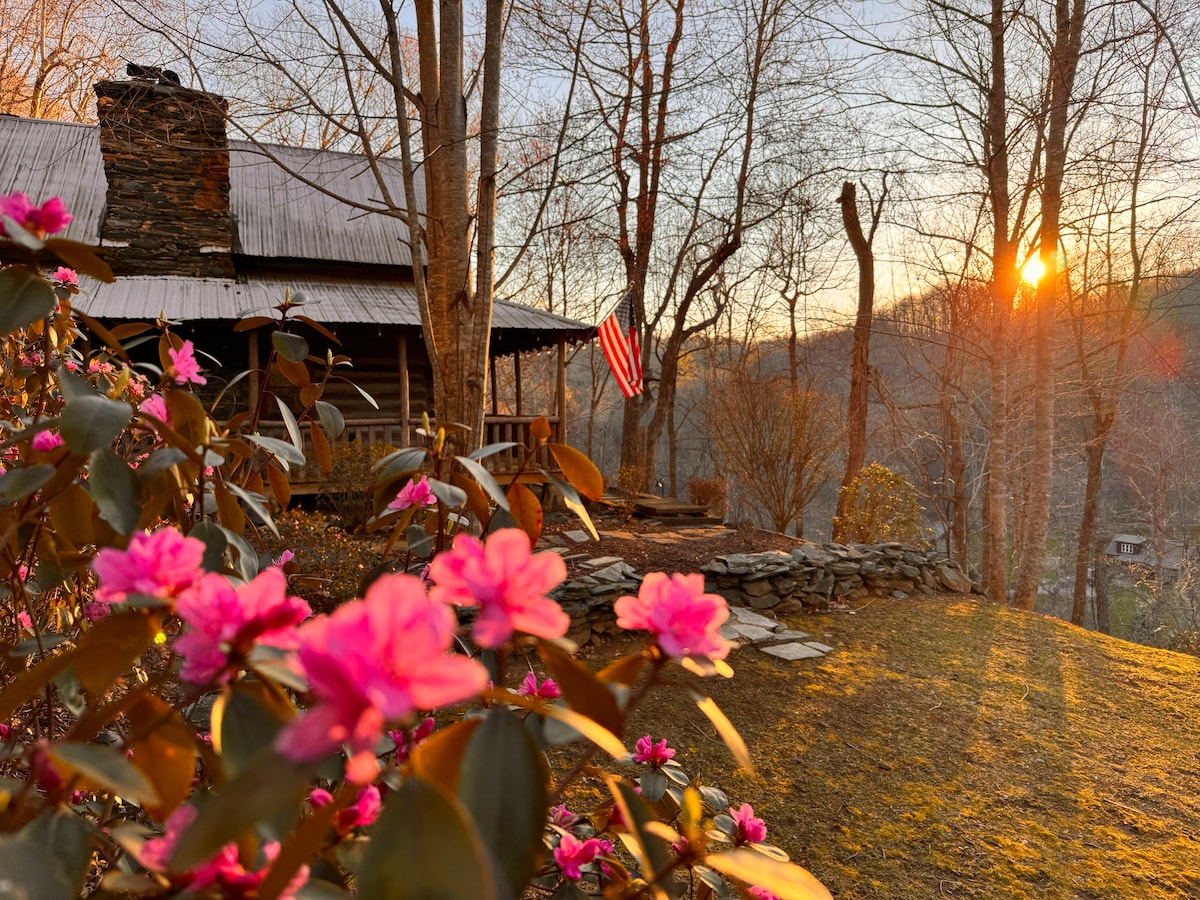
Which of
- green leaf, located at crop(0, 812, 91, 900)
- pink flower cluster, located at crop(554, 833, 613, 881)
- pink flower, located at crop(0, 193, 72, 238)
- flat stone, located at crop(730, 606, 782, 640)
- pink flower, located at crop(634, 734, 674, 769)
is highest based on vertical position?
pink flower, located at crop(0, 193, 72, 238)

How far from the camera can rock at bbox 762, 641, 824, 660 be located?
4.77 metres

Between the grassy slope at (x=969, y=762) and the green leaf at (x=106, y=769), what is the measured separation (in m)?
2.57

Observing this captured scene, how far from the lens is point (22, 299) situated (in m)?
0.69

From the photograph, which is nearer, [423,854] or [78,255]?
[423,854]

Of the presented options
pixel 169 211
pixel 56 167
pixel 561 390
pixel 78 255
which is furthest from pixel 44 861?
pixel 56 167

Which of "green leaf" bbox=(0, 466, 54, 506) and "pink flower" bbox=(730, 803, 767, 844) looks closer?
"green leaf" bbox=(0, 466, 54, 506)

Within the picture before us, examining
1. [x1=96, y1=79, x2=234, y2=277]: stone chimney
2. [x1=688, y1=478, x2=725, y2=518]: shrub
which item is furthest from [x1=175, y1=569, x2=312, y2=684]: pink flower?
[x1=96, y1=79, x2=234, y2=277]: stone chimney

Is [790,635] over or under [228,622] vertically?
under

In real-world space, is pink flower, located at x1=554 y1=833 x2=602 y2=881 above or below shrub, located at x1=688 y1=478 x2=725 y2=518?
above

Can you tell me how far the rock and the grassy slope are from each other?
111 mm

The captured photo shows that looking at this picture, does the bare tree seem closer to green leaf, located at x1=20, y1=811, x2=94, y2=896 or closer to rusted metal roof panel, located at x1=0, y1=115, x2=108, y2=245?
rusted metal roof panel, located at x1=0, y1=115, x2=108, y2=245

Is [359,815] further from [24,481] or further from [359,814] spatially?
[24,481]

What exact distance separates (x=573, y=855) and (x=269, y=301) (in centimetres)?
941

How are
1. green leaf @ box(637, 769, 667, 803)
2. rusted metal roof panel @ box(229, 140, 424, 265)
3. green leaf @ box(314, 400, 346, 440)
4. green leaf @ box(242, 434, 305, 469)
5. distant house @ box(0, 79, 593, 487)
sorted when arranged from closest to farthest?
green leaf @ box(242, 434, 305, 469), green leaf @ box(637, 769, 667, 803), green leaf @ box(314, 400, 346, 440), distant house @ box(0, 79, 593, 487), rusted metal roof panel @ box(229, 140, 424, 265)
